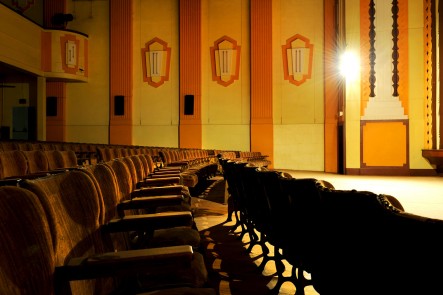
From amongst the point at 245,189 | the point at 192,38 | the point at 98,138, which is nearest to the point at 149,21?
the point at 192,38

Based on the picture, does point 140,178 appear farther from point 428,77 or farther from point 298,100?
point 428,77

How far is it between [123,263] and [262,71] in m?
6.68

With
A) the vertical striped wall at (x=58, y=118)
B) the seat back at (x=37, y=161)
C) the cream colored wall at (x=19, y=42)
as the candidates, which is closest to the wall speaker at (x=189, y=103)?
the vertical striped wall at (x=58, y=118)

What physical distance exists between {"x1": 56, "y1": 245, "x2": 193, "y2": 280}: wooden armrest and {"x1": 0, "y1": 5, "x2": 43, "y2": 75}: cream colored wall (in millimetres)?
5383

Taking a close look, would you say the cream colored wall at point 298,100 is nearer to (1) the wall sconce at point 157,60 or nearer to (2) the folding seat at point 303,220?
(1) the wall sconce at point 157,60

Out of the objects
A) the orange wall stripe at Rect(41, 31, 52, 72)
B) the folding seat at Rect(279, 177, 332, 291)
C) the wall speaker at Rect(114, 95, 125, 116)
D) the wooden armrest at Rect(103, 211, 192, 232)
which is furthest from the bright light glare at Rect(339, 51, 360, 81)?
the wooden armrest at Rect(103, 211, 192, 232)

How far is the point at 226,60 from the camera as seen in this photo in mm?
7168

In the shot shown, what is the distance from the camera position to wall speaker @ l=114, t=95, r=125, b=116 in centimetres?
727

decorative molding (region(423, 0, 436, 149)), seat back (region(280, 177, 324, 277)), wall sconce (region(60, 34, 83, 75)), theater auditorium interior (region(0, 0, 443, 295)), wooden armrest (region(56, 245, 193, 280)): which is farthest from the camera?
wall sconce (region(60, 34, 83, 75))

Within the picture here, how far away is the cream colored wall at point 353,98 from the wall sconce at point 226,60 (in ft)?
6.38

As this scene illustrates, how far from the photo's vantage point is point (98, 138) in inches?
289

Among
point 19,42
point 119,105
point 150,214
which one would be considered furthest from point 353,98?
point 150,214

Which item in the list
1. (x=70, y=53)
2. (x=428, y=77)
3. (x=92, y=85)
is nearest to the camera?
(x=428, y=77)

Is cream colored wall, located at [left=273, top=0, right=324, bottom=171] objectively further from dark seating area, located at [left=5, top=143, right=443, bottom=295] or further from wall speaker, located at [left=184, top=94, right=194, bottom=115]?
dark seating area, located at [left=5, top=143, right=443, bottom=295]
